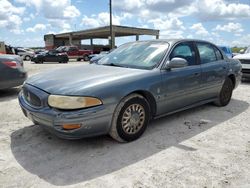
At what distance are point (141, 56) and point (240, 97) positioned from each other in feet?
12.4

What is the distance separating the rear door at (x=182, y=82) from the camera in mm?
4184

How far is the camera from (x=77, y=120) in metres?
3.20

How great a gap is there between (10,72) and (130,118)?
4.38 m

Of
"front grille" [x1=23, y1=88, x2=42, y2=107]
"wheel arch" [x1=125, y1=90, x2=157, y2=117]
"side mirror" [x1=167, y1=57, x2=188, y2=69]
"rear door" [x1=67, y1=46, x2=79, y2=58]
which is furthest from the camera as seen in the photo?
"rear door" [x1=67, y1=46, x2=79, y2=58]

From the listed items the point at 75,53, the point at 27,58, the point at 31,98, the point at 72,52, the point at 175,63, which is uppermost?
the point at 175,63

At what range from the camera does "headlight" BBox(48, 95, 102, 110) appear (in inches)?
126

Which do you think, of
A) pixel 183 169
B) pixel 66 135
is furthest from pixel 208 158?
pixel 66 135

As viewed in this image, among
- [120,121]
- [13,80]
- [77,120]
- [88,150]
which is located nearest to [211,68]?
[120,121]

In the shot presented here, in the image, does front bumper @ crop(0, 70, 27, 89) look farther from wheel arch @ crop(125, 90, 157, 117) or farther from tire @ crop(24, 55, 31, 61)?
tire @ crop(24, 55, 31, 61)

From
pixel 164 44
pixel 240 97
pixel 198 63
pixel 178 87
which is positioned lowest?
pixel 240 97

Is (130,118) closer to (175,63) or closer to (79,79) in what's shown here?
(79,79)

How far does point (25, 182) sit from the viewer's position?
2.77 m

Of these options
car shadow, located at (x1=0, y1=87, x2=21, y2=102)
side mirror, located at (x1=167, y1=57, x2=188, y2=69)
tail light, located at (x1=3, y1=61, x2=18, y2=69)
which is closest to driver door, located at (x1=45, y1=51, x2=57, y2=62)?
car shadow, located at (x1=0, y1=87, x2=21, y2=102)

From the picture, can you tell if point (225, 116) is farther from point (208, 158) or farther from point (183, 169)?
point (183, 169)
